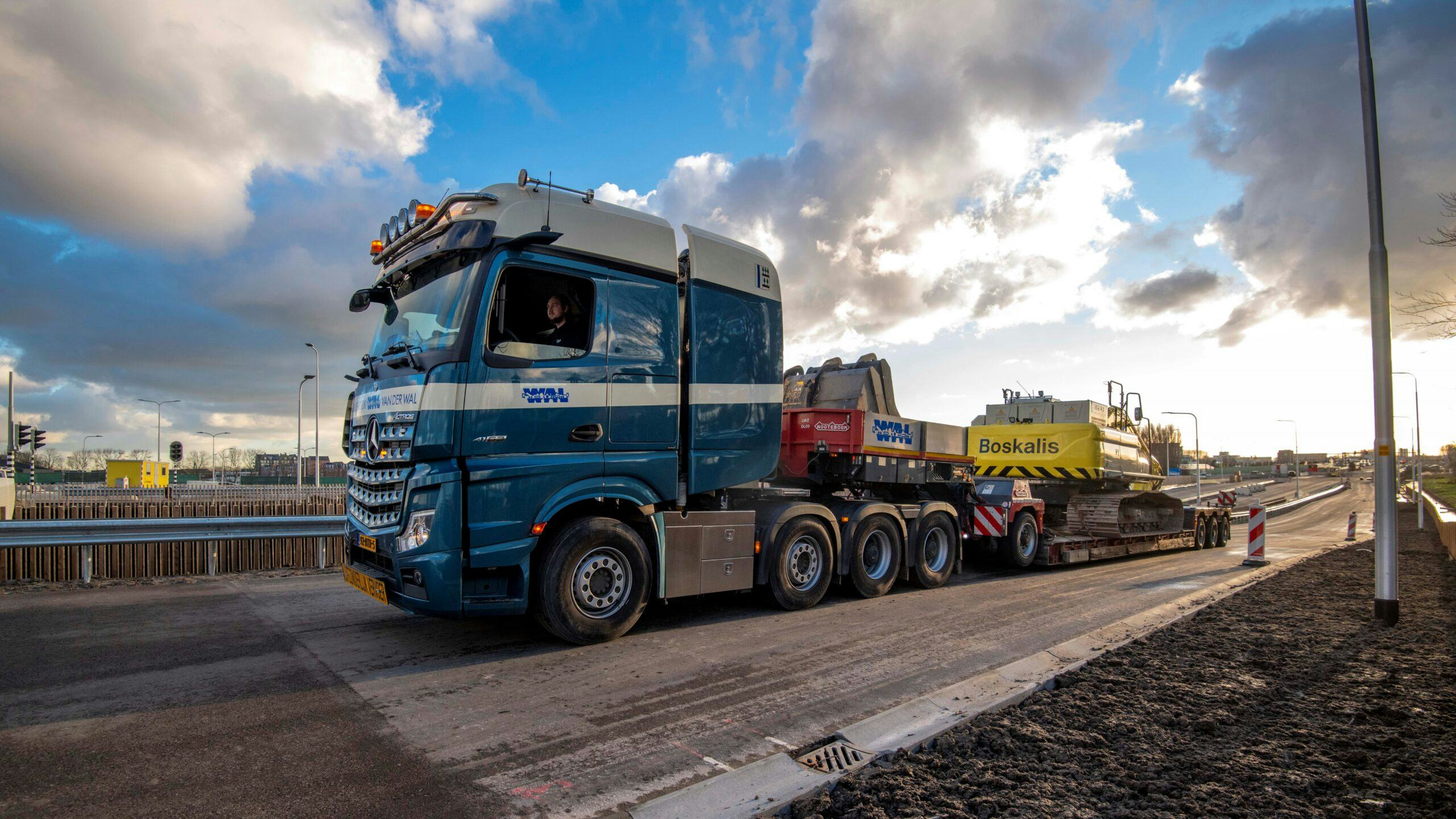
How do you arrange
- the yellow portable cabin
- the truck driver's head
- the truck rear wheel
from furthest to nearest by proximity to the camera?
the yellow portable cabin, the truck rear wheel, the truck driver's head

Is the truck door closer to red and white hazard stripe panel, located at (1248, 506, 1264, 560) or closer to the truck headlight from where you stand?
the truck headlight

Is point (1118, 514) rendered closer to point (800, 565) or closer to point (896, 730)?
point (800, 565)

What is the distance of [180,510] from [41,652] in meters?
11.2

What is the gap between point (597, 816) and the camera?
3092 millimetres

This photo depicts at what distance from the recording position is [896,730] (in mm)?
4070

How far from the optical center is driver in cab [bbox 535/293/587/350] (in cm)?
583

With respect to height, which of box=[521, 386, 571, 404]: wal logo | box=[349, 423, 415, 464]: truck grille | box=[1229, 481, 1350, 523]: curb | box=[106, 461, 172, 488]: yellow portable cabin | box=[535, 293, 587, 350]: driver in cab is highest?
box=[535, 293, 587, 350]: driver in cab

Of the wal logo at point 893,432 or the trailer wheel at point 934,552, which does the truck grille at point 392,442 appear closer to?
the wal logo at point 893,432

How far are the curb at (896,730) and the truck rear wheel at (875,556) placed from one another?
248 cm

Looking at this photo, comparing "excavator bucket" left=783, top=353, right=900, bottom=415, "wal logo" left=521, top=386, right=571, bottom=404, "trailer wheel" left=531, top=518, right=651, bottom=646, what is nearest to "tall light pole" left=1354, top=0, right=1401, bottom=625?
"excavator bucket" left=783, top=353, right=900, bottom=415

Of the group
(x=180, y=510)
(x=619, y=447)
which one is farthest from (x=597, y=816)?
(x=180, y=510)

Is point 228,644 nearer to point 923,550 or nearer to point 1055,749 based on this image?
point 1055,749

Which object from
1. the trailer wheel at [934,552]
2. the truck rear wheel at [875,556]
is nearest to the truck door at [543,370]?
the truck rear wheel at [875,556]

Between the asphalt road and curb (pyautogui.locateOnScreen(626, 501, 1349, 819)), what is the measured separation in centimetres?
19
